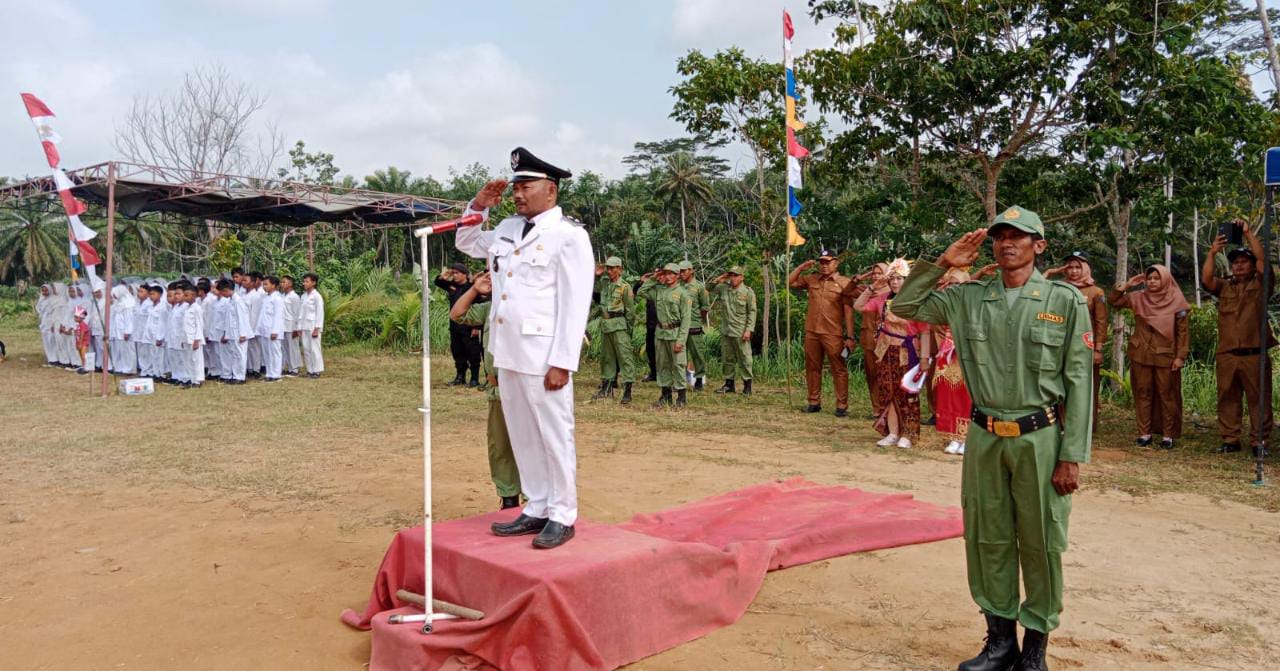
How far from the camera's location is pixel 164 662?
3.78 m

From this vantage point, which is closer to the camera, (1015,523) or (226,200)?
(1015,523)

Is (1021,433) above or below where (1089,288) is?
below

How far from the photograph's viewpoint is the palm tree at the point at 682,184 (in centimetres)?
3888

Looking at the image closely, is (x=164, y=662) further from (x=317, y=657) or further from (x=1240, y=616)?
(x=1240, y=616)

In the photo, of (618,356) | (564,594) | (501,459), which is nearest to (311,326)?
(618,356)

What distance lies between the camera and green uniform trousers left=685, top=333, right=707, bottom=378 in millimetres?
13000

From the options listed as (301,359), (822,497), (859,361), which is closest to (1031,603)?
(822,497)

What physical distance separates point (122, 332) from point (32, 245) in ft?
103

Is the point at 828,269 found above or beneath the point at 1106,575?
above

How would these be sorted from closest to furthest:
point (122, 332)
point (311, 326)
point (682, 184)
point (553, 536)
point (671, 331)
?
1. point (553, 536)
2. point (671, 331)
3. point (311, 326)
4. point (122, 332)
5. point (682, 184)

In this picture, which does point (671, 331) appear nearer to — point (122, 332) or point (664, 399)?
point (664, 399)

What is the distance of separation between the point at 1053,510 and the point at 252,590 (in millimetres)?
3712

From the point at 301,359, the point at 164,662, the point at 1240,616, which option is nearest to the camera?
the point at 164,662

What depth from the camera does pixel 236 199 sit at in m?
15.5
